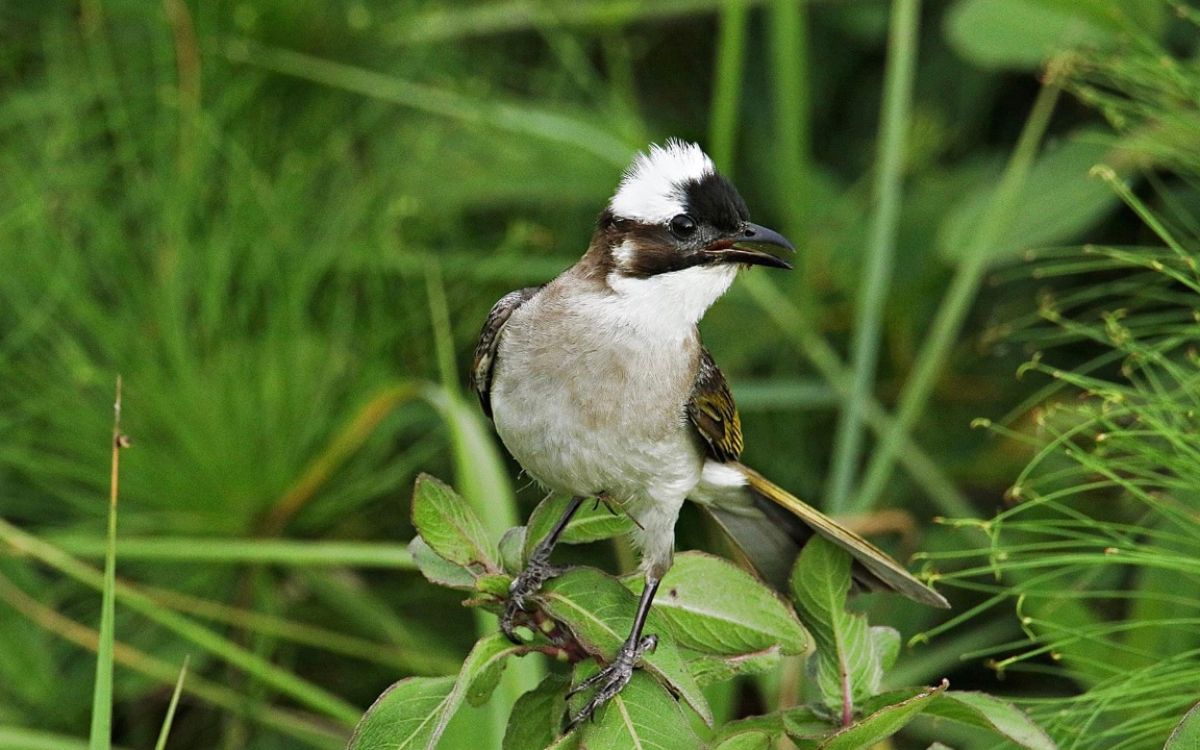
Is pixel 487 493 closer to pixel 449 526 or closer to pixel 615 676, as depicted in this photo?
pixel 449 526

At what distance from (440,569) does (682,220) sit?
76 cm

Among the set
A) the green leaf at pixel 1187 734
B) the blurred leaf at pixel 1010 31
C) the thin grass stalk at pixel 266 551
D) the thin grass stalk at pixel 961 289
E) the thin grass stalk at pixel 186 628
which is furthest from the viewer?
the blurred leaf at pixel 1010 31

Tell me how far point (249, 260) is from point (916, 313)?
197 cm

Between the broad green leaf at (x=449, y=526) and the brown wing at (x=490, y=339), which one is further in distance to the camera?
the brown wing at (x=490, y=339)

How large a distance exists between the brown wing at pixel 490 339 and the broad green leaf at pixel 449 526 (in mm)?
614

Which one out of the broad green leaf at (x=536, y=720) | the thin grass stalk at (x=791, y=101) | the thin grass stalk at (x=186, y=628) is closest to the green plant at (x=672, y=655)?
the broad green leaf at (x=536, y=720)

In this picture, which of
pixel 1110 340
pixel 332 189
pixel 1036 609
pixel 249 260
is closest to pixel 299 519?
pixel 249 260

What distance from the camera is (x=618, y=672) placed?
1.71m

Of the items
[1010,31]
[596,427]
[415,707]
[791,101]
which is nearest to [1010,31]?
[1010,31]

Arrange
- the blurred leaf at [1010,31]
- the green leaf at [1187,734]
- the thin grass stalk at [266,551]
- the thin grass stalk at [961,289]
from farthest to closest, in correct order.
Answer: the blurred leaf at [1010,31]
the thin grass stalk at [961,289]
the thin grass stalk at [266,551]
the green leaf at [1187,734]

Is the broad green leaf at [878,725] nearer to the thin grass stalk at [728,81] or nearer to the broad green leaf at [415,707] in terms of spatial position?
the broad green leaf at [415,707]

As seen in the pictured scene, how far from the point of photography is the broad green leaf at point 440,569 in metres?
1.90

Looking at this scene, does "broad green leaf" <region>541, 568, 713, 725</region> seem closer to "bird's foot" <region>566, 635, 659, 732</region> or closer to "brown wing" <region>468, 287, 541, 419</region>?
"bird's foot" <region>566, 635, 659, 732</region>

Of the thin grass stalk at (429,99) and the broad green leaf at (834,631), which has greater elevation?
the thin grass stalk at (429,99)
